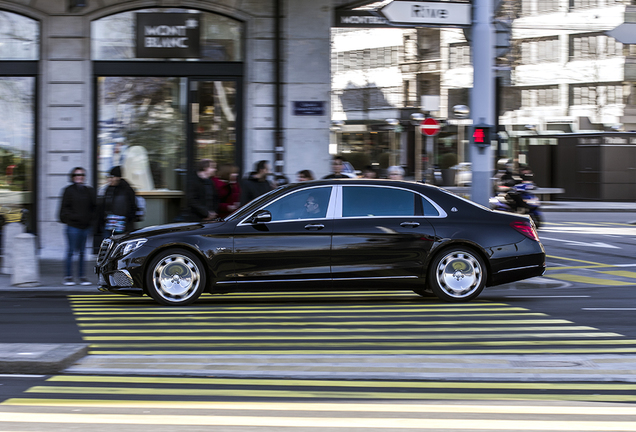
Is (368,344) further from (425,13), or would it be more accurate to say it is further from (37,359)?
(425,13)

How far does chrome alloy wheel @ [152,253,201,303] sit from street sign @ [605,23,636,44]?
1000cm

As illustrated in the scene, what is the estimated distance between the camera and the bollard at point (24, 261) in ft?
36.6

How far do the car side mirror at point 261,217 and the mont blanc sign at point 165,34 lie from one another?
6.52m

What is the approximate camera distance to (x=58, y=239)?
1447 centimetres

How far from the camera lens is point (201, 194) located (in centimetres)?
1140

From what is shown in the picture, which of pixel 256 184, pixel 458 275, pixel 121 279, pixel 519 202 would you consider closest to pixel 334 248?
pixel 458 275

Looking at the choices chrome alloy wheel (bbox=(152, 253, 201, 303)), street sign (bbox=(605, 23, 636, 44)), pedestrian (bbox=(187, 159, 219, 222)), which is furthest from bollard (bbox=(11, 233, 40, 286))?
street sign (bbox=(605, 23, 636, 44))

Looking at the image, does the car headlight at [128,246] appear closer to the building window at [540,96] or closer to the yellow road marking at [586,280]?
the yellow road marking at [586,280]

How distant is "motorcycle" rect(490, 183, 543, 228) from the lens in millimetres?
18484

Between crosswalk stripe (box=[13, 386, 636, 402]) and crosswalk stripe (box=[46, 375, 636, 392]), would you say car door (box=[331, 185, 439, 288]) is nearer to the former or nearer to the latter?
crosswalk stripe (box=[46, 375, 636, 392])

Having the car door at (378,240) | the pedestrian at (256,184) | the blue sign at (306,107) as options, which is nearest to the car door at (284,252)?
the car door at (378,240)

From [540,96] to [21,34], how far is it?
156 feet

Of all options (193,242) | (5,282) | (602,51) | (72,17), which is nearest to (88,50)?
(72,17)

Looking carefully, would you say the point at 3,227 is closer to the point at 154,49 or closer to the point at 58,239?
the point at 58,239
